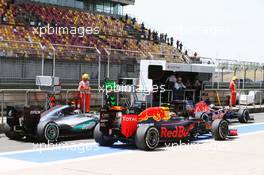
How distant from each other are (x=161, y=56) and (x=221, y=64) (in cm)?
340

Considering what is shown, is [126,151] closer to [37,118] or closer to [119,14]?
[37,118]

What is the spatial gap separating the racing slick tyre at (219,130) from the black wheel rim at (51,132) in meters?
4.26

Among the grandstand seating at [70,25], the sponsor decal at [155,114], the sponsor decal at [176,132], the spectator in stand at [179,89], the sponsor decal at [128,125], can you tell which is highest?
the grandstand seating at [70,25]

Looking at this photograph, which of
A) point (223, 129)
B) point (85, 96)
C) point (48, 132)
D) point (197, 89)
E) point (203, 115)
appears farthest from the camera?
point (197, 89)

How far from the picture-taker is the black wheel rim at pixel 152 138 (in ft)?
36.4

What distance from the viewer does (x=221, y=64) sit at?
25312 millimetres

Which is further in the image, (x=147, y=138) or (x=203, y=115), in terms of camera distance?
(x=203, y=115)

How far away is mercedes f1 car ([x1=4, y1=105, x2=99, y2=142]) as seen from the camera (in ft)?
40.9

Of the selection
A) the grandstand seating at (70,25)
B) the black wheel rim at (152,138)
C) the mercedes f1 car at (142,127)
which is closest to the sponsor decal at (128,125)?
the mercedes f1 car at (142,127)

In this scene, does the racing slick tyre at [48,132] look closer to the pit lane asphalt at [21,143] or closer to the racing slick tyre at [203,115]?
the pit lane asphalt at [21,143]

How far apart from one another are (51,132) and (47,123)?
0.26 meters

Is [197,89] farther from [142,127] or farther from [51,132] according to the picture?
[142,127]

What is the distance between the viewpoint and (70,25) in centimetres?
4334

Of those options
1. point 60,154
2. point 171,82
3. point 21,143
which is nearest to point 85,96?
point 171,82
